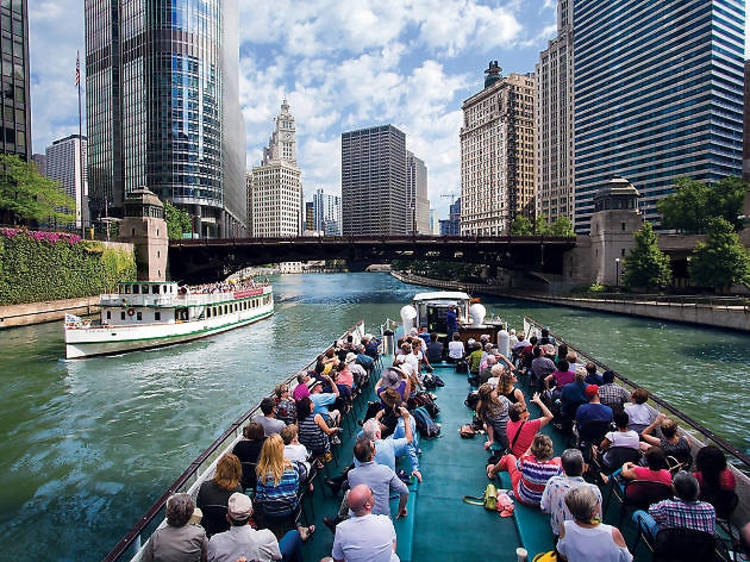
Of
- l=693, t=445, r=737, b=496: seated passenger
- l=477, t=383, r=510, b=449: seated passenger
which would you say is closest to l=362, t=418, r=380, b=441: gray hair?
l=477, t=383, r=510, b=449: seated passenger

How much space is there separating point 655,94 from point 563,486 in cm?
14521

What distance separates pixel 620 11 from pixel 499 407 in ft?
507

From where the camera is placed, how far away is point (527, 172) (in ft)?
530

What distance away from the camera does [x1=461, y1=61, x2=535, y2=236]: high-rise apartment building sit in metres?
158

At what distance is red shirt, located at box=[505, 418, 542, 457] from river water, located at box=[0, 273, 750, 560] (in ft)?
28.0

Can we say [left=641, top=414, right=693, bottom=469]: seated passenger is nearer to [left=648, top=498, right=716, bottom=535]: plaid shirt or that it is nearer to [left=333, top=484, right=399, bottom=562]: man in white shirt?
[left=648, top=498, right=716, bottom=535]: plaid shirt

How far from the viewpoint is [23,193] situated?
54.9 metres

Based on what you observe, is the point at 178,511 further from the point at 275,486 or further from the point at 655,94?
the point at 655,94

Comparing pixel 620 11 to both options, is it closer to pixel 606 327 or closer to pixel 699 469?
pixel 606 327

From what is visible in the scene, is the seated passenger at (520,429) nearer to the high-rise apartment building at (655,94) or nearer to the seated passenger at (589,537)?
the seated passenger at (589,537)

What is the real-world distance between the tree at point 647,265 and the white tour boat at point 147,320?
42.2 meters

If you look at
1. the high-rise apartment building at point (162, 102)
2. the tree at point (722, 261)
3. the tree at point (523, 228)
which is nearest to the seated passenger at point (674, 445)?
the tree at point (722, 261)

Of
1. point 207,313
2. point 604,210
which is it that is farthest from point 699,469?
point 604,210

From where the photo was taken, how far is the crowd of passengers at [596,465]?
436 centimetres
